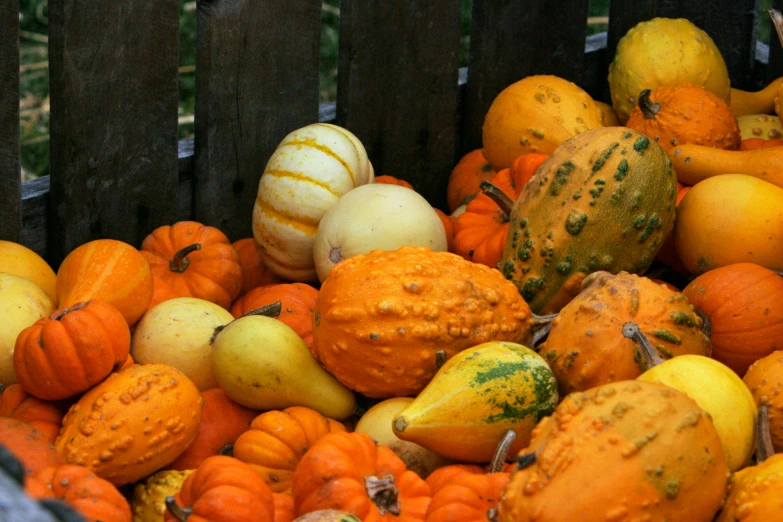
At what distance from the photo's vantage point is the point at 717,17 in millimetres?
4855

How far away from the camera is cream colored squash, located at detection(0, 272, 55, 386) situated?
271 centimetres

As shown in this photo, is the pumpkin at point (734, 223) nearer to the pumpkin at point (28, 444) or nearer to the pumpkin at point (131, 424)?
the pumpkin at point (131, 424)

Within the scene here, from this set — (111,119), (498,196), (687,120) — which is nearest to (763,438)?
(498,196)


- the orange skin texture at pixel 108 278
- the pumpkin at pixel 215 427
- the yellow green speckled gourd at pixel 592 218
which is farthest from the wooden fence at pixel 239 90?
the yellow green speckled gourd at pixel 592 218

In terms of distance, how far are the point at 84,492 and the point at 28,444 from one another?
36 centimetres

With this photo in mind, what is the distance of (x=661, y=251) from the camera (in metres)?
3.37

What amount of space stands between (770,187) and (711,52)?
4.07ft

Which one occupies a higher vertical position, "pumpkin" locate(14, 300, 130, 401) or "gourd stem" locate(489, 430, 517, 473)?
"pumpkin" locate(14, 300, 130, 401)

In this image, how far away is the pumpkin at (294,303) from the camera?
3104 millimetres

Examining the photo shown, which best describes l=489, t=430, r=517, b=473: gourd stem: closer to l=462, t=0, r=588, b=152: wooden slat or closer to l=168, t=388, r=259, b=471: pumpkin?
l=168, t=388, r=259, b=471: pumpkin

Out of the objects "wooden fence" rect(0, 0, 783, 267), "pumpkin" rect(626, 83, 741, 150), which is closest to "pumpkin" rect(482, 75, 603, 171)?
"pumpkin" rect(626, 83, 741, 150)

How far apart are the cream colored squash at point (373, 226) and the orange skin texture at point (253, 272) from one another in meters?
0.49

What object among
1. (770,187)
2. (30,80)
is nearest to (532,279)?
(770,187)

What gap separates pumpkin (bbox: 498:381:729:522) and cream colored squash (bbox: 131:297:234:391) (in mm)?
1287
